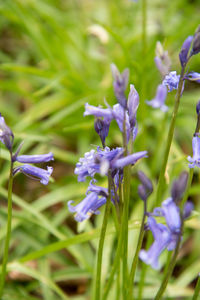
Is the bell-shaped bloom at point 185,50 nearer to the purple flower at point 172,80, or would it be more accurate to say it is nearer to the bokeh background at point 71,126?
the purple flower at point 172,80

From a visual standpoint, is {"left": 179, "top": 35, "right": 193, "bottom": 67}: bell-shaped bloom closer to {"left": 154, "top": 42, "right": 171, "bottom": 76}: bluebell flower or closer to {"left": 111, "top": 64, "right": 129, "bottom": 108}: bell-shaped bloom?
{"left": 154, "top": 42, "right": 171, "bottom": 76}: bluebell flower

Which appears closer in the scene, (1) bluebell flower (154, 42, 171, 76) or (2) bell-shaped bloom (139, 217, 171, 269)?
(2) bell-shaped bloom (139, 217, 171, 269)

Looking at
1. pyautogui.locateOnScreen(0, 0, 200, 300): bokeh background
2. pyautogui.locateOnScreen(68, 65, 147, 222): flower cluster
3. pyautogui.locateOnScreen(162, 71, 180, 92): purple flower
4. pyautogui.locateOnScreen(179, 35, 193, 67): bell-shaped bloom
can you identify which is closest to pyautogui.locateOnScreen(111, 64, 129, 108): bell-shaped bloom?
pyautogui.locateOnScreen(68, 65, 147, 222): flower cluster

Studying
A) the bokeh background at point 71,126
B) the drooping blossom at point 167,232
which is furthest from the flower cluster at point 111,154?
the bokeh background at point 71,126

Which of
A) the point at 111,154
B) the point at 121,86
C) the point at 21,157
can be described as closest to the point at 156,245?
the point at 111,154

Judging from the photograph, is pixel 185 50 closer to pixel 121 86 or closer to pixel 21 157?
pixel 121 86
